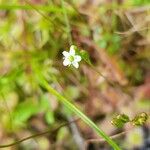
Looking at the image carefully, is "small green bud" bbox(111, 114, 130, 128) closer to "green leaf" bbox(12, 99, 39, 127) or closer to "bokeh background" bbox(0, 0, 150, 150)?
"bokeh background" bbox(0, 0, 150, 150)

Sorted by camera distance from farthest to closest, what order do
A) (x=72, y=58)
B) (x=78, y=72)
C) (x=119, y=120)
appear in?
Answer: (x=78, y=72) → (x=72, y=58) → (x=119, y=120)

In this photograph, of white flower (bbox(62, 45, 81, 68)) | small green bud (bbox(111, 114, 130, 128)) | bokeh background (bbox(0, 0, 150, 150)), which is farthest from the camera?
bokeh background (bbox(0, 0, 150, 150))

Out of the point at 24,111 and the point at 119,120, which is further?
the point at 24,111

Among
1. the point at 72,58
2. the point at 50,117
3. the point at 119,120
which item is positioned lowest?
the point at 119,120

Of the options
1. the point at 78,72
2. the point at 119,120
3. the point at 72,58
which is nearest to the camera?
the point at 119,120

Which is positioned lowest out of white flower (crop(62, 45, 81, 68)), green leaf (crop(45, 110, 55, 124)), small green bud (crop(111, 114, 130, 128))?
small green bud (crop(111, 114, 130, 128))

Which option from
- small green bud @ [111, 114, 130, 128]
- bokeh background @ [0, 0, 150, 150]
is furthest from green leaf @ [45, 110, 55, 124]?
small green bud @ [111, 114, 130, 128]

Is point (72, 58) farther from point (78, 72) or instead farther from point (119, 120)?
point (78, 72)

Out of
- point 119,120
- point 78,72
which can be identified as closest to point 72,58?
point 119,120

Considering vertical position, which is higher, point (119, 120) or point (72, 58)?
point (72, 58)

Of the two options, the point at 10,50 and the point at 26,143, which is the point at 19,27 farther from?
the point at 26,143
